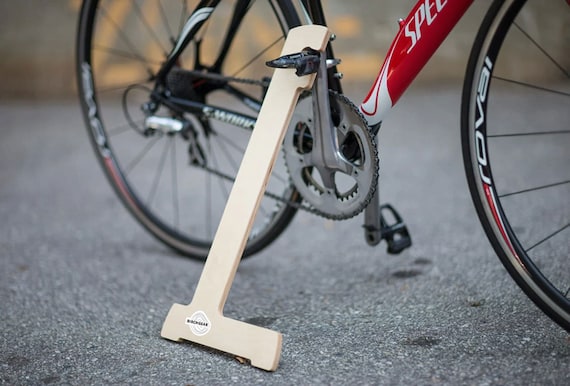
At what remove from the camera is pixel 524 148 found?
3770 millimetres

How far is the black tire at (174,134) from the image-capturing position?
254 centimetres

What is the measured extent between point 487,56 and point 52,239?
6.58 ft

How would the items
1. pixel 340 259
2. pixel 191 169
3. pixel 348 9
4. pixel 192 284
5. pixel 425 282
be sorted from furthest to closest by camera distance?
pixel 348 9 < pixel 191 169 < pixel 340 259 < pixel 192 284 < pixel 425 282

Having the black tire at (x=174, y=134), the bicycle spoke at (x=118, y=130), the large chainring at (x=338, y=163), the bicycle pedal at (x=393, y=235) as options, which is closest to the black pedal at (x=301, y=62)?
the large chainring at (x=338, y=163)

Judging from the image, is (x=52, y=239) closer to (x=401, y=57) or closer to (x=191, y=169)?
(x=191, y=169)

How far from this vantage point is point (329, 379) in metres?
1.72

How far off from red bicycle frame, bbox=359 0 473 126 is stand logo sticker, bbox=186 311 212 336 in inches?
27.2

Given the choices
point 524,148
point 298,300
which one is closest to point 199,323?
point 298,300

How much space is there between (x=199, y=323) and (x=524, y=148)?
245 centimetres

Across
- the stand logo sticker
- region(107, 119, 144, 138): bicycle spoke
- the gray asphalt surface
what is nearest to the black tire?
region(107, 119, 144, 138): bicycle spoke

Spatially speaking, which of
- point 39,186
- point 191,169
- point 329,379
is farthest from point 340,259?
point 39,186

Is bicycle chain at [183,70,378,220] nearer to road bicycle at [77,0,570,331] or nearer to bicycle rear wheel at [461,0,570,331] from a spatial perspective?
road bicycle at [77,0,570,331]

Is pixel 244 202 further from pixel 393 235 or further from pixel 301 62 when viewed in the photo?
pixel 393 235

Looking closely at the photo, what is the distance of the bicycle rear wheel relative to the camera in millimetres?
1759
